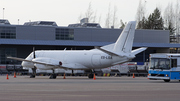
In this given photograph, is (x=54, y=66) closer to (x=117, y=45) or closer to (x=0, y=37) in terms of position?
(x=117, y=45)

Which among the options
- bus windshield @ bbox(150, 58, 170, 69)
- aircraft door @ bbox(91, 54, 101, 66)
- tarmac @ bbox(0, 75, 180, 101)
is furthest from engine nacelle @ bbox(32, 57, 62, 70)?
tarmac @ bbox(0, 75, 180, 101)

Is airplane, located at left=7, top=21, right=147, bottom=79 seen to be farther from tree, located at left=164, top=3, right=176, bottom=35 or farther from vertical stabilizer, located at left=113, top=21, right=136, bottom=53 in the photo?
tree, located at left=164, top=3, right=176, bottom=35

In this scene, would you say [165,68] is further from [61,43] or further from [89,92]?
[61,43]

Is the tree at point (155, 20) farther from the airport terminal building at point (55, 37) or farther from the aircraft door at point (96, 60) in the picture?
the aircraft door at point (96, 60)

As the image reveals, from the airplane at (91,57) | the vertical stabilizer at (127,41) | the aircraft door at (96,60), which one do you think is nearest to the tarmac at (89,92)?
the airplane at (91,57)

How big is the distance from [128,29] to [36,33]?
40168mm

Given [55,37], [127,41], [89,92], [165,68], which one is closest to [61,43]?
[55,37]

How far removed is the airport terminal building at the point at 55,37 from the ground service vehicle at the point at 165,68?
44989 mm

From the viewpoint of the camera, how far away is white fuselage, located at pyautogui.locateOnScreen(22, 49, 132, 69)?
38312mm

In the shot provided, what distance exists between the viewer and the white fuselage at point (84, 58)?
1508 inches

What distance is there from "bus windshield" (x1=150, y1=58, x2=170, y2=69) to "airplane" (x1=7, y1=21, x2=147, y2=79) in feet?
16.4

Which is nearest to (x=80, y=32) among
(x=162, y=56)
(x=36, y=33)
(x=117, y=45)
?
(x=36, y=33)

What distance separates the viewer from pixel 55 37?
76.3 m

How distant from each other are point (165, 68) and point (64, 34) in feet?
159
